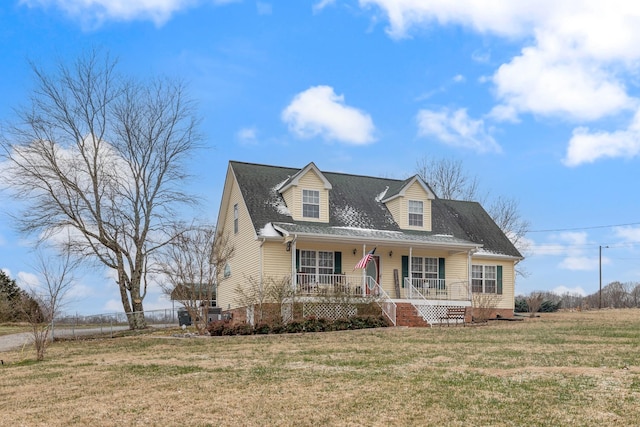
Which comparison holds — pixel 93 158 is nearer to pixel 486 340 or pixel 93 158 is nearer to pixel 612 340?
pixel 486 340

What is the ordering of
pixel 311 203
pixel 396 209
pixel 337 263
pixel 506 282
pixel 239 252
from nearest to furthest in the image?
pixel 337 263, pixel 311 203, pixel 239 252, pixel 396 209, pixel 506 282

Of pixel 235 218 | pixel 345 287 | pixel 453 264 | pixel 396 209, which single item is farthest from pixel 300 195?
pixel 453 264

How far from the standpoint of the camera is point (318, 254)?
27.7 m

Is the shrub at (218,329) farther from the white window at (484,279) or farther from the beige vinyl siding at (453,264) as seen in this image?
the white window at (484,279)

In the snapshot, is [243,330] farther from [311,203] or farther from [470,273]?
[470,273]

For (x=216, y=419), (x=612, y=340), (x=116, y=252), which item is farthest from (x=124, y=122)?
(x=216, y=419)

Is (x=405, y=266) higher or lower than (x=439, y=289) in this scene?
higher

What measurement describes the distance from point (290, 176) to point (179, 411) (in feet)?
71.0

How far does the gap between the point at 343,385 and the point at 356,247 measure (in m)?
17.5

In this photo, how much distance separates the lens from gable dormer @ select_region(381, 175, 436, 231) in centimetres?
3022

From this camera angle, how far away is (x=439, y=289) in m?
29.4

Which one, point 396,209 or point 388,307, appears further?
point 396,209

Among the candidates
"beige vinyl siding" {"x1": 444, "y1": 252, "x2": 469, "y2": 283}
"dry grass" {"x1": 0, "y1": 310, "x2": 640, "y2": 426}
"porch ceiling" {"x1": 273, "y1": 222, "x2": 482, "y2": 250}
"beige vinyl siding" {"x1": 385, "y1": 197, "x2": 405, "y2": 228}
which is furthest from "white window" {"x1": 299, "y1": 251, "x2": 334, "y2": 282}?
"dry grass" {"x1": 0, "y1": 310, "x2": 640, "y2": 426}

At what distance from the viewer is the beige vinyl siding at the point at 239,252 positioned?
27.6m
